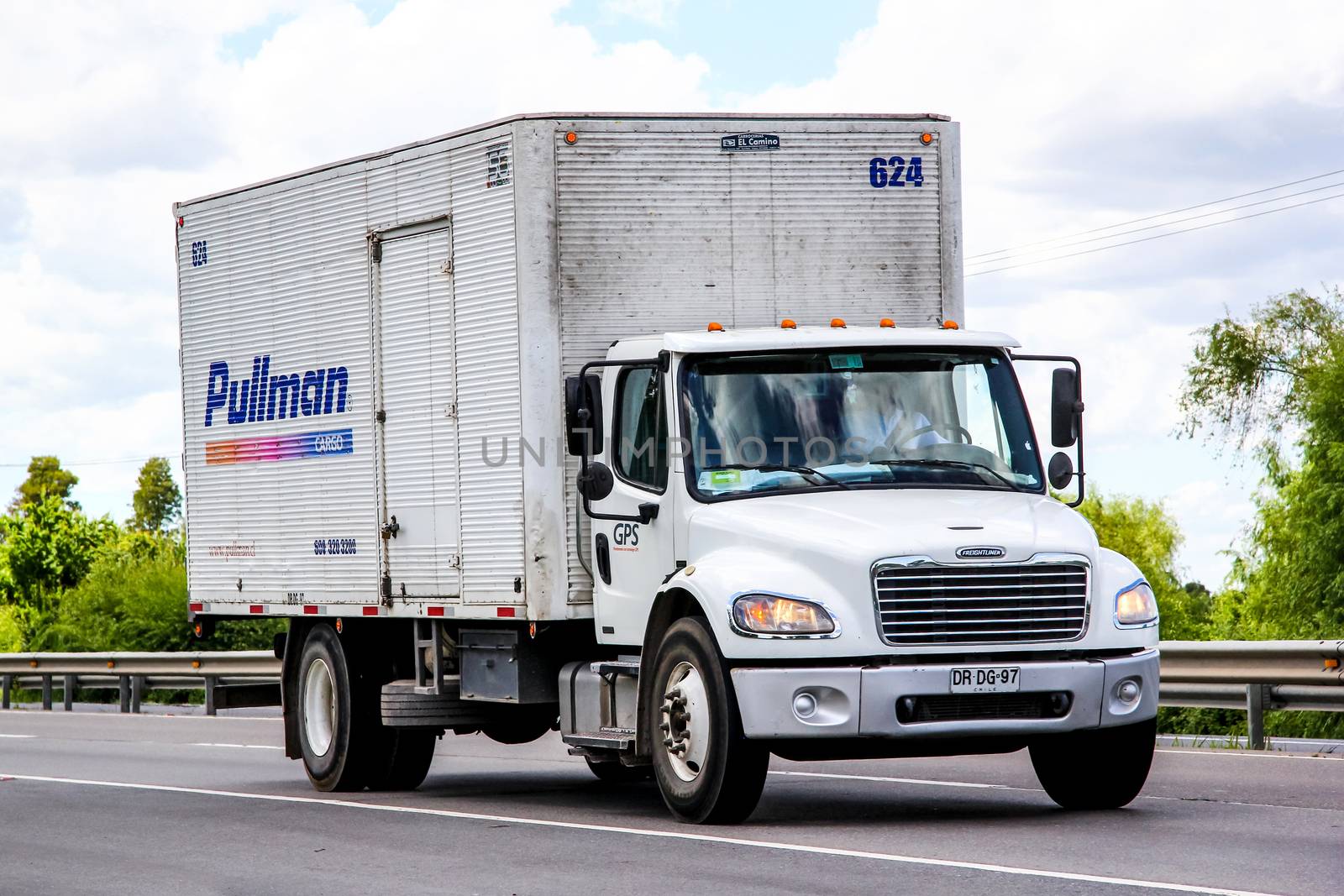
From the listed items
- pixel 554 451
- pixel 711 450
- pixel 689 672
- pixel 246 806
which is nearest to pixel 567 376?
pixel 554 451

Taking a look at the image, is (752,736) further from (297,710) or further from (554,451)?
(297,710)

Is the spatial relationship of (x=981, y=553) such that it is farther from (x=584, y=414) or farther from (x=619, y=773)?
(x=619, y=773)

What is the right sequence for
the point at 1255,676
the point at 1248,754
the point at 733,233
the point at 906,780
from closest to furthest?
the point at 733,233
the point at 906,780
the point at 1248,754
the point at 1255,676

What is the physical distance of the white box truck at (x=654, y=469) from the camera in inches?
391

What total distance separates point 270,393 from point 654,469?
174 inches

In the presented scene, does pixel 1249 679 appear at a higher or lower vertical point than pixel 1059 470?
lower

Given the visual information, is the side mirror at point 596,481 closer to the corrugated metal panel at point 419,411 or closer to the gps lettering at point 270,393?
the corrugated metal panel at point 419,411

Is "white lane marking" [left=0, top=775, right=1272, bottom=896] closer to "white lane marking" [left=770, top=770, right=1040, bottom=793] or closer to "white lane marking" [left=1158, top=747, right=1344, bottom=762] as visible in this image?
"white lane marking" [left=770, top=770, right=1040, bottom=793]

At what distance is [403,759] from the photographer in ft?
45.6

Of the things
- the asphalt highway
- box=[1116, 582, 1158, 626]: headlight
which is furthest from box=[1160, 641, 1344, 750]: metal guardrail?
box=[1116, 582, 1158, 626]: headlight

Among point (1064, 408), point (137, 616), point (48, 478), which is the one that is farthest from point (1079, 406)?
point (48, 478)

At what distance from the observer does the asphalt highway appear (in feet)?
27.9

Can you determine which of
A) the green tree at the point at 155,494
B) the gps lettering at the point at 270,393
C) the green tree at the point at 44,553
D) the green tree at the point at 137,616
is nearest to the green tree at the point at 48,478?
the green tree at the point at 155,494

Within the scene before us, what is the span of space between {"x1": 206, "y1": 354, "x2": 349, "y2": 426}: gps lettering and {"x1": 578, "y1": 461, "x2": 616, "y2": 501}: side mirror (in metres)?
2.97
